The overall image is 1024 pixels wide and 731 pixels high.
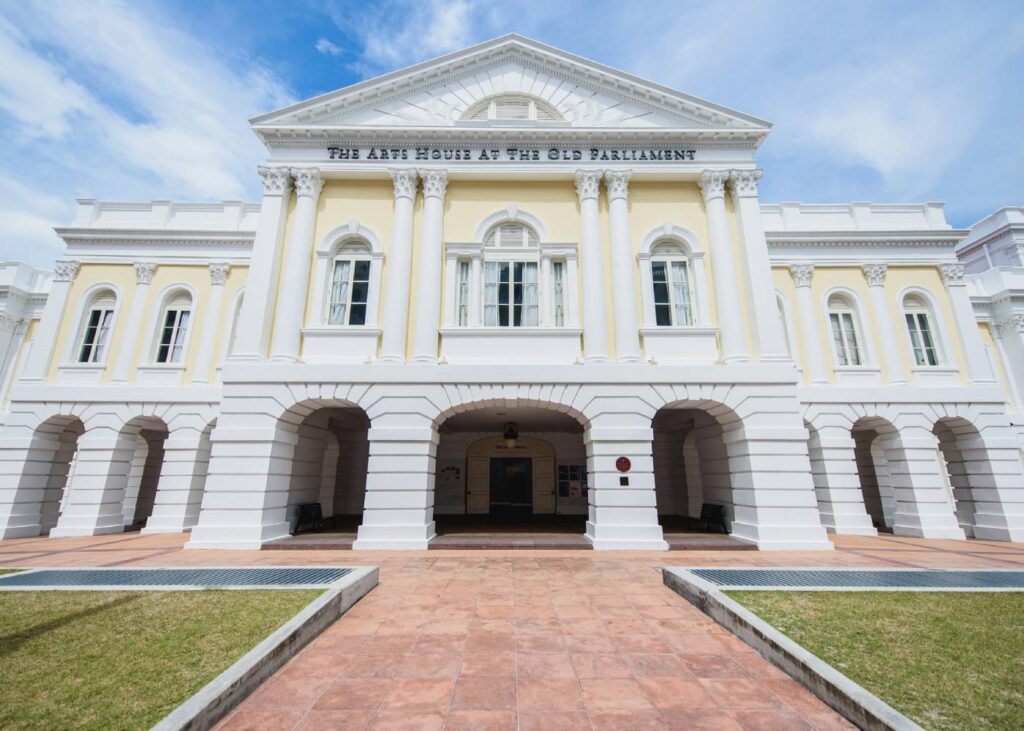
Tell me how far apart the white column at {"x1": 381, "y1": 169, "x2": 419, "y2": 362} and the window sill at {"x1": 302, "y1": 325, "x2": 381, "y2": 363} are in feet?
1.26

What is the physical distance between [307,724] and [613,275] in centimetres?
1154

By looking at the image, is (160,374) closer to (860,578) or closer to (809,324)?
(860,578)

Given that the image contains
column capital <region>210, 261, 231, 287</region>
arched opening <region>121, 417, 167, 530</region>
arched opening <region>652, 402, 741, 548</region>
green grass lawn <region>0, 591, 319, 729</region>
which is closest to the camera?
green grass lawn <region>0, 591, 319, 729</region>

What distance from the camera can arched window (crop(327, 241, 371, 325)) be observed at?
12.9 m

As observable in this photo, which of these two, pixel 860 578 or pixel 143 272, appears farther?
pixel 143 272

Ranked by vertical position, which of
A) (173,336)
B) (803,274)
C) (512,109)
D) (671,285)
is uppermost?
(512,109)

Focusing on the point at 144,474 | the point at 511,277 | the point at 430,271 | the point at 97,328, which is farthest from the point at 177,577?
the point at 144,474

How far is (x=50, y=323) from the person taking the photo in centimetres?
1625

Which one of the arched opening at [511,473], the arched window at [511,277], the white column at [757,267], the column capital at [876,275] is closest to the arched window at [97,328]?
the arched opening at [511,473]

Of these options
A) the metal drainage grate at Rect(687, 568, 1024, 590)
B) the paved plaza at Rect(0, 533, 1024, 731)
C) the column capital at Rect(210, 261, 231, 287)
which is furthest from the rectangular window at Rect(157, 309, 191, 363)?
the metal drainage grate at Rect(687, 568, 1024, 590)

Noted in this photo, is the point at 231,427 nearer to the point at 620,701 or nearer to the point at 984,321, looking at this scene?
the point at 620,701

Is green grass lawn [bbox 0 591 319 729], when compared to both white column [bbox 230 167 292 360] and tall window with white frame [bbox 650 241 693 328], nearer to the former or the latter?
white column [bbox 230 167 292 360]

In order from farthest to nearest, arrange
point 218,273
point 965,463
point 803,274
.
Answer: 1. point 218,273
2. point 803,274
3. point 965,463

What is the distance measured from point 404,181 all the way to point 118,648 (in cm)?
1200
